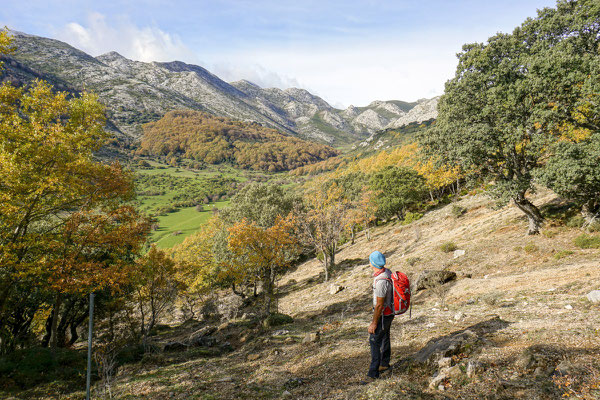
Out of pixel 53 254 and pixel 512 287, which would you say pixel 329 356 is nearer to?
pixel 512 287

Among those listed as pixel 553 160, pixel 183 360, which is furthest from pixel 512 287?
pixel 183 360

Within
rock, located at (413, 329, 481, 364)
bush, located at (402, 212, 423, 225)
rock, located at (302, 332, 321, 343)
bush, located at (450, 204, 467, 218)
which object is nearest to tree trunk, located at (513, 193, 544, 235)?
rock, located at (413, 329, 481, 364)

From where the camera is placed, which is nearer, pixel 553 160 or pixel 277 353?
pixel 277 353

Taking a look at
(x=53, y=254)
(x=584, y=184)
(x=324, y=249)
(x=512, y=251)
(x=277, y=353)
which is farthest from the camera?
(x=324, y=249)

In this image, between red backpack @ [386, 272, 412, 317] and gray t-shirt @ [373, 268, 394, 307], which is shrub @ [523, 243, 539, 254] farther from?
gray t-shirt @ [373, 268, 394, 307]

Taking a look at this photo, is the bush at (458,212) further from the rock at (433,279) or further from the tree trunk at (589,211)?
the rock at (433,279)

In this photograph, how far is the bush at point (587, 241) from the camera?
46.9 ft

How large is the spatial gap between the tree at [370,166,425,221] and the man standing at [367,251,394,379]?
4573 centimetres

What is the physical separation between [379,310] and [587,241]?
16.2 m

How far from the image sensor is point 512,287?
1250 centimetres

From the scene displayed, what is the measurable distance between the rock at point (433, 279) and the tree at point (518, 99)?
610cm

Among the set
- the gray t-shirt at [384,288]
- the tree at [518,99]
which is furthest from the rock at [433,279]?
the gray t-shirt at [384,288]

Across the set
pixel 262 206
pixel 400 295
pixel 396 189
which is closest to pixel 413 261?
pixel 400 295

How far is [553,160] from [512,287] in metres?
7.84
